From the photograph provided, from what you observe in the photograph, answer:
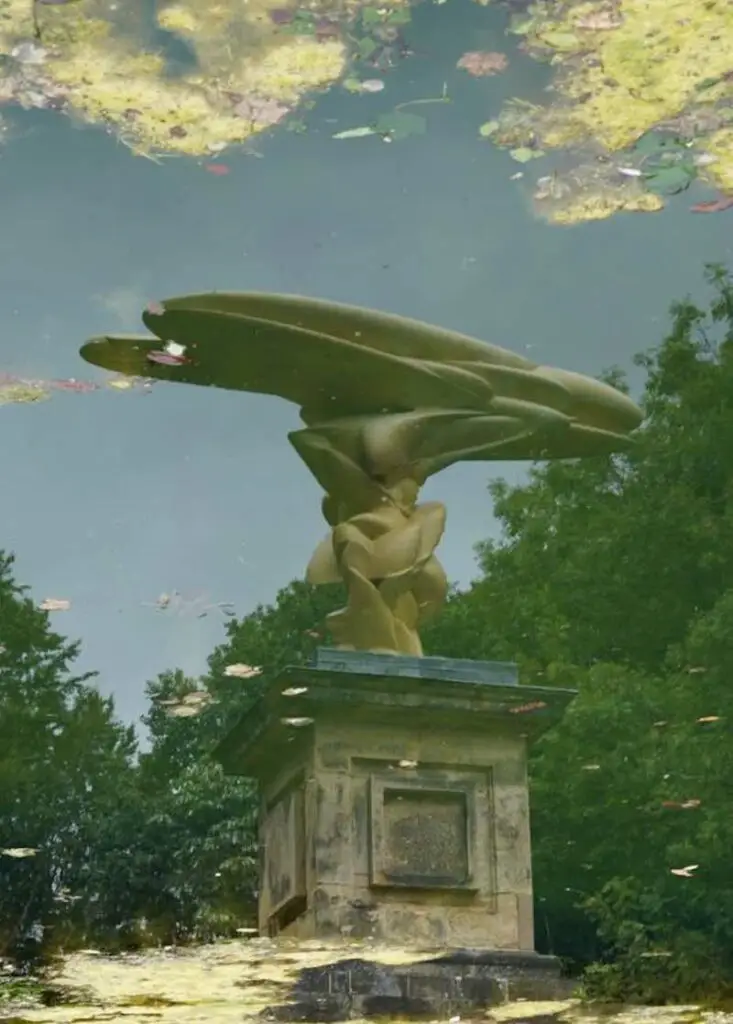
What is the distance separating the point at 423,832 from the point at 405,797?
189 millimetres

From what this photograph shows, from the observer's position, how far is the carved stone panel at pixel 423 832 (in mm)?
6973

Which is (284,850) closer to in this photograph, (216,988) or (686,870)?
(216,988)

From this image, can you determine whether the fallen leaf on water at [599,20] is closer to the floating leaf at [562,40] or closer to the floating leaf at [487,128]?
the floating leaf at [562,40]

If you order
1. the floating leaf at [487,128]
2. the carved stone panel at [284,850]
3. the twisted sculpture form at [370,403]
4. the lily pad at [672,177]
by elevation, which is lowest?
the carved stone panel at [284,850]

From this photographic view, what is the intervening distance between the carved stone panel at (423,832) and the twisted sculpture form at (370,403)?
820mm

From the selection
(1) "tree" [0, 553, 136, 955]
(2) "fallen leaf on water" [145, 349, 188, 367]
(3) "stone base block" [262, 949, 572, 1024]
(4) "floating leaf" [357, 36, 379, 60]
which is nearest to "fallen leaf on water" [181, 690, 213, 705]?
(1) "tree" [0, 553, 136, 955]

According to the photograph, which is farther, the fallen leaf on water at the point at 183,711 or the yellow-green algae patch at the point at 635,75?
the fallen leaf on water at the point at 183,711

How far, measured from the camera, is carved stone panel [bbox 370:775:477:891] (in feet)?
22.9

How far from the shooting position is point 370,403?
7930 mm

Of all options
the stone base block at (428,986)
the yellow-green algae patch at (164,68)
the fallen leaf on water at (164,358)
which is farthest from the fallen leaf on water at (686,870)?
the yellow-green algae patch at (164,68)

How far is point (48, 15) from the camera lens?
11359 millimetres

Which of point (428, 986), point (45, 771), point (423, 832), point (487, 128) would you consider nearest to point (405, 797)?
point (423, 832)

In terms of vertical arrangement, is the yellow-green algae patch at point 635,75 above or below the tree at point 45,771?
above

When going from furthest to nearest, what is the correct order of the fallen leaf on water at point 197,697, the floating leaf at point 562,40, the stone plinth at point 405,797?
the fallen leaf on water at point 197,697
the floating leaf at point 562,40
the stone plinth at point 405,797
